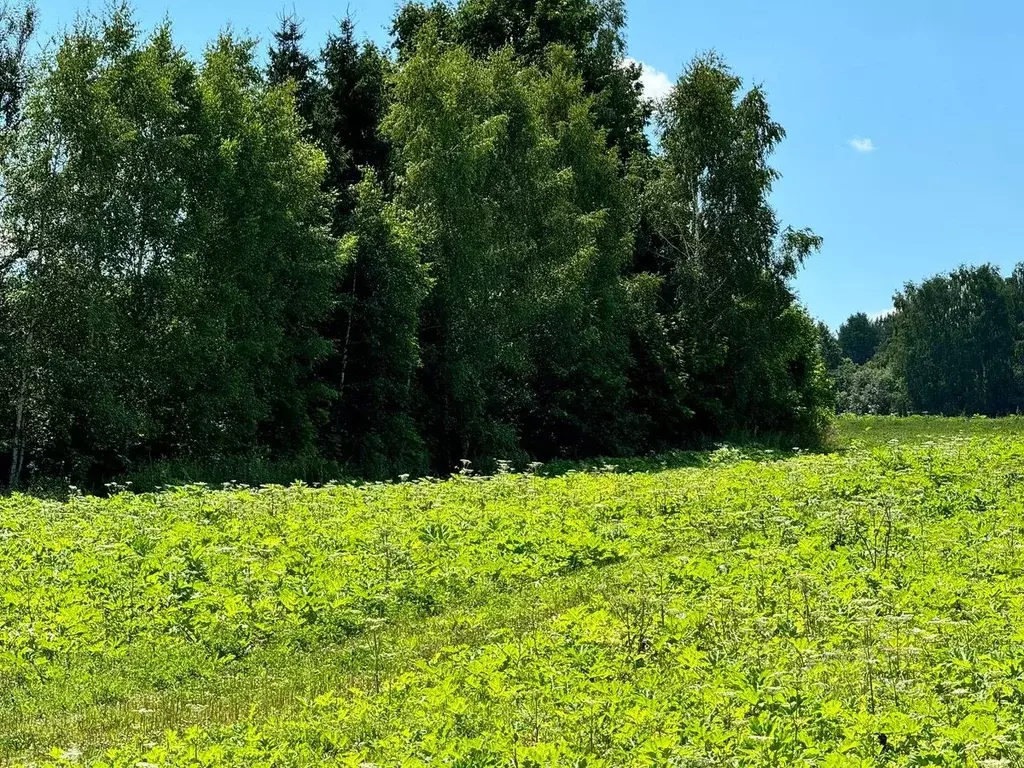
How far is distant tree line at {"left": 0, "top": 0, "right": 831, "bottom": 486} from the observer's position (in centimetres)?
2258

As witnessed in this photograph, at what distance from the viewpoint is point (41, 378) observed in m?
22.3

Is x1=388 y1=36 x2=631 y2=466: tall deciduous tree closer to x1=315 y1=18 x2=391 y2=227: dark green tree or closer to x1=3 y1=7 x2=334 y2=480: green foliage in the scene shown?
x1=315 y1=18 x2=391 y2=227: dark green tree

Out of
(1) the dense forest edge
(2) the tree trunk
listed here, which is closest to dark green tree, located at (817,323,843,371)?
(1) the dense forest edge

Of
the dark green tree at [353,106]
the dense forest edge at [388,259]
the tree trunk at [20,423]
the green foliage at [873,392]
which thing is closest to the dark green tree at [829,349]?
the green foliage at [873,392]

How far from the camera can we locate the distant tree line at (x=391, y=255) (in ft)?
74.1

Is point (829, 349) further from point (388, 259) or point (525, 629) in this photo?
point (525, 629)

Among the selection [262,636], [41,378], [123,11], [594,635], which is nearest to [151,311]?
[41,378]

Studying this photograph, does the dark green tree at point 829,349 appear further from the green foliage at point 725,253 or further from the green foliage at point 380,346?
the green foliage at point 380,346

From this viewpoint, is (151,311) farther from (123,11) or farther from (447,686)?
(447,686)

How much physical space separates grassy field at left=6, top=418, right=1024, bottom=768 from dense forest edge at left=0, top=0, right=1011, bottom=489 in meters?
8.57

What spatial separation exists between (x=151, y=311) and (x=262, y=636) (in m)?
15.8

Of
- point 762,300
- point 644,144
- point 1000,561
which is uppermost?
point 644,144

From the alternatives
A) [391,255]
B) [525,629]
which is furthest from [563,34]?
[525,629]

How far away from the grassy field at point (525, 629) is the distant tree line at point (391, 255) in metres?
8.64
